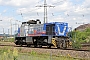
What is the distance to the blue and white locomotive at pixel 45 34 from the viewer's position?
30.7 meters

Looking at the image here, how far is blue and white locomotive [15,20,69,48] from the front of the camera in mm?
30733

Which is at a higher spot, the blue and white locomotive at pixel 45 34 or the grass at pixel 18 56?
the blue and white locomotive at pixel 45 34

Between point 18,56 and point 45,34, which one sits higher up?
point 45,34

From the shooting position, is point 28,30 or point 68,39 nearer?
point 68,39

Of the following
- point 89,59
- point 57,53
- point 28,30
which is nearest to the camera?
point 89,59

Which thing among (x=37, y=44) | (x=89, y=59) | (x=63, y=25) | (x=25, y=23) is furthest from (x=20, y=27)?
(x=89, y=59)

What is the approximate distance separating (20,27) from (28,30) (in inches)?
106

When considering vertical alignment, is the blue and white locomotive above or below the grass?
above

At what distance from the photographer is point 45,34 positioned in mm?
32594

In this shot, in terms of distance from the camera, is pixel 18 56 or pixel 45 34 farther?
pixel 45 34

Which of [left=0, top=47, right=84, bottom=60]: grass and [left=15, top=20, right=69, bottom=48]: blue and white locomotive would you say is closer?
[left=0, top=47, right=84, bottom=60]: grass

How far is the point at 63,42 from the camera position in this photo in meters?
30.4

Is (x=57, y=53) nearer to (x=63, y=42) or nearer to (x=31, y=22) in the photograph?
(x=63, y=42)

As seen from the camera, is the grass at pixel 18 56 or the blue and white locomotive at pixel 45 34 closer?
the grass at pixel 18 56
